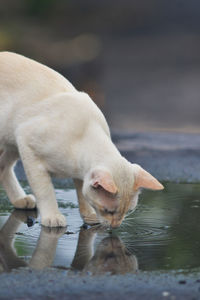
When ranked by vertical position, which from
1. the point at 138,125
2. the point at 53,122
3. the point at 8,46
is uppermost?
the point at 53,122

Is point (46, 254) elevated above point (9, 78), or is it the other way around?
point (9, 78)

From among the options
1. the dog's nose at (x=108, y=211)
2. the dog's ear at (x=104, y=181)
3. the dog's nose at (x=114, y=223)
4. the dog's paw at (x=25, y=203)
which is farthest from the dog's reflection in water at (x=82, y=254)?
the dog's paw at (x=25, y=203)

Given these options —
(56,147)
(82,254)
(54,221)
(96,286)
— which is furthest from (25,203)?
(96,286)

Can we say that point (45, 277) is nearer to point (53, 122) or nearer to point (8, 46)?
point (53, 122)

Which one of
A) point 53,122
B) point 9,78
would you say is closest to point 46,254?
point 53,122

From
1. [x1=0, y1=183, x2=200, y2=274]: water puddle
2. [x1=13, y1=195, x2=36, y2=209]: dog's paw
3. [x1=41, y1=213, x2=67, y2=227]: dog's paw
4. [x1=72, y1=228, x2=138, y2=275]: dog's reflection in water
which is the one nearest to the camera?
[x1=72, y1=228, x2=138, y2=275]: dog's reflection in water

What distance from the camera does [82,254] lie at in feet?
13.7

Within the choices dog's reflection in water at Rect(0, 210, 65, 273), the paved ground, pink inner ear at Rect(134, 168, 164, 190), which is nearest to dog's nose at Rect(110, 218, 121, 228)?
pink inner ear at Rect(134, 168, 164, 190)

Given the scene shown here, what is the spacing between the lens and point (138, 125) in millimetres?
10750

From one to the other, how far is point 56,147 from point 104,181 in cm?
76

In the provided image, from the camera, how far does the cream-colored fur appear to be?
4387mm

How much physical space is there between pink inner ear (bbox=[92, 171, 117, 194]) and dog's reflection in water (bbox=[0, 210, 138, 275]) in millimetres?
439

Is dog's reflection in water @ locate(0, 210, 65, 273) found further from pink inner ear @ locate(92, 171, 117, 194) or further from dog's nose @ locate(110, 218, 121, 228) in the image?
pink inner ear @ locate(92, 171, 117, 194)

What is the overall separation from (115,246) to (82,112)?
1110 millimetres
